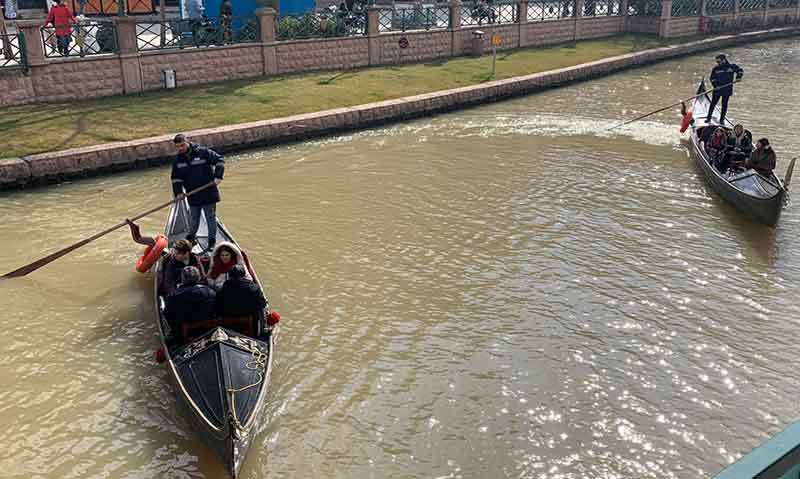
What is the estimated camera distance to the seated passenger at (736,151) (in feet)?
48.0

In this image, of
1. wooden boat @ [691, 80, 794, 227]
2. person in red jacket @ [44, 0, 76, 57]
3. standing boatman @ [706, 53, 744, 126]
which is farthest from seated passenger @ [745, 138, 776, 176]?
person in red jacket @ [44, 0, 76, 57]

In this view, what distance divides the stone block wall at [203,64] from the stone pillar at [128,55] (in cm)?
17

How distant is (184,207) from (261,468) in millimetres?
5779

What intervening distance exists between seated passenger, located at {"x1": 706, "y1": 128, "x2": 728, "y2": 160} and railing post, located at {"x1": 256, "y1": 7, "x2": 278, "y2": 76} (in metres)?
13.4

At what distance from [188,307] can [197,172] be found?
3.56 meters

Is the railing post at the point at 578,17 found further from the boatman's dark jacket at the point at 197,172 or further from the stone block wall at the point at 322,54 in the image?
the boatman's dark jacket at the point at 197,172

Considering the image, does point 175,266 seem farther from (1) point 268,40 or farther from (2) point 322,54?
(2) point 322,54

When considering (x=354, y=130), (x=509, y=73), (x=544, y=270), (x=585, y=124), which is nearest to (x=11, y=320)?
(x=544, y=270)

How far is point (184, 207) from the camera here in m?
11.6

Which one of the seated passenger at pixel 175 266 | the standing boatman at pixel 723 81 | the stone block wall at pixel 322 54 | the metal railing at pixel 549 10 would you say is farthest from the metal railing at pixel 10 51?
the metal railing at pixel 549 10

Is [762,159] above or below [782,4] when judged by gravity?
below

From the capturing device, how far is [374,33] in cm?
2523

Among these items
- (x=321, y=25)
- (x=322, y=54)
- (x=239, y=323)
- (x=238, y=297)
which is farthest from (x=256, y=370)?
(x=321, y=25)

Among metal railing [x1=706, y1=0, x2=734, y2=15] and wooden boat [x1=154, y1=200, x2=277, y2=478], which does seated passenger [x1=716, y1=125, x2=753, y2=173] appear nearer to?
wooden boat [x1=154, y1=200, x2=277, y2=478]
